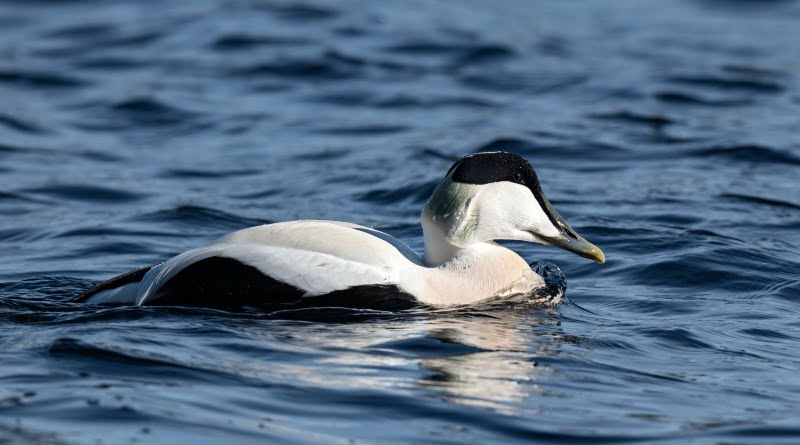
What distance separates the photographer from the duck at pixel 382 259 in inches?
256

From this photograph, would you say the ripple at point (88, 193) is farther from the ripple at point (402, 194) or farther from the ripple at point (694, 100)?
the ripple at point (694, 100)

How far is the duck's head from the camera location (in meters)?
6.73

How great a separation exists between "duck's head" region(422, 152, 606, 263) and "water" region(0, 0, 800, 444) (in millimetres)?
430

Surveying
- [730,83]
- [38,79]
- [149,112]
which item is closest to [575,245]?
[149,112]

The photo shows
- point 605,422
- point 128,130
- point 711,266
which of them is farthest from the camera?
point 128,130

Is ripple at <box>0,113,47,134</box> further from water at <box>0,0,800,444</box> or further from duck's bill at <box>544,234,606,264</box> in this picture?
duck's bill at <box>544,234,606,264</box>

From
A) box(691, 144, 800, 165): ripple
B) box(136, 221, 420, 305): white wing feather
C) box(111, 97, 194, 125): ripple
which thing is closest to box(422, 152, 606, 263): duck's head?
box(136, 221, 420, 305): white wing feather

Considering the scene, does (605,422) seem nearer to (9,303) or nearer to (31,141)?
(9,303)

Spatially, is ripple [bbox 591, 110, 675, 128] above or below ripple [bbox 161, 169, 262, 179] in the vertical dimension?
above

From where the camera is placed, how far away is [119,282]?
6.94 m

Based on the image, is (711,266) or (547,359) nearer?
(547,359)

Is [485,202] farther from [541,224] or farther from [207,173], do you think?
[207,173]

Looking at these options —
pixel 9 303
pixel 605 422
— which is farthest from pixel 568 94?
pixel 605 422

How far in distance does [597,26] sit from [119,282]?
12374 millimetres
